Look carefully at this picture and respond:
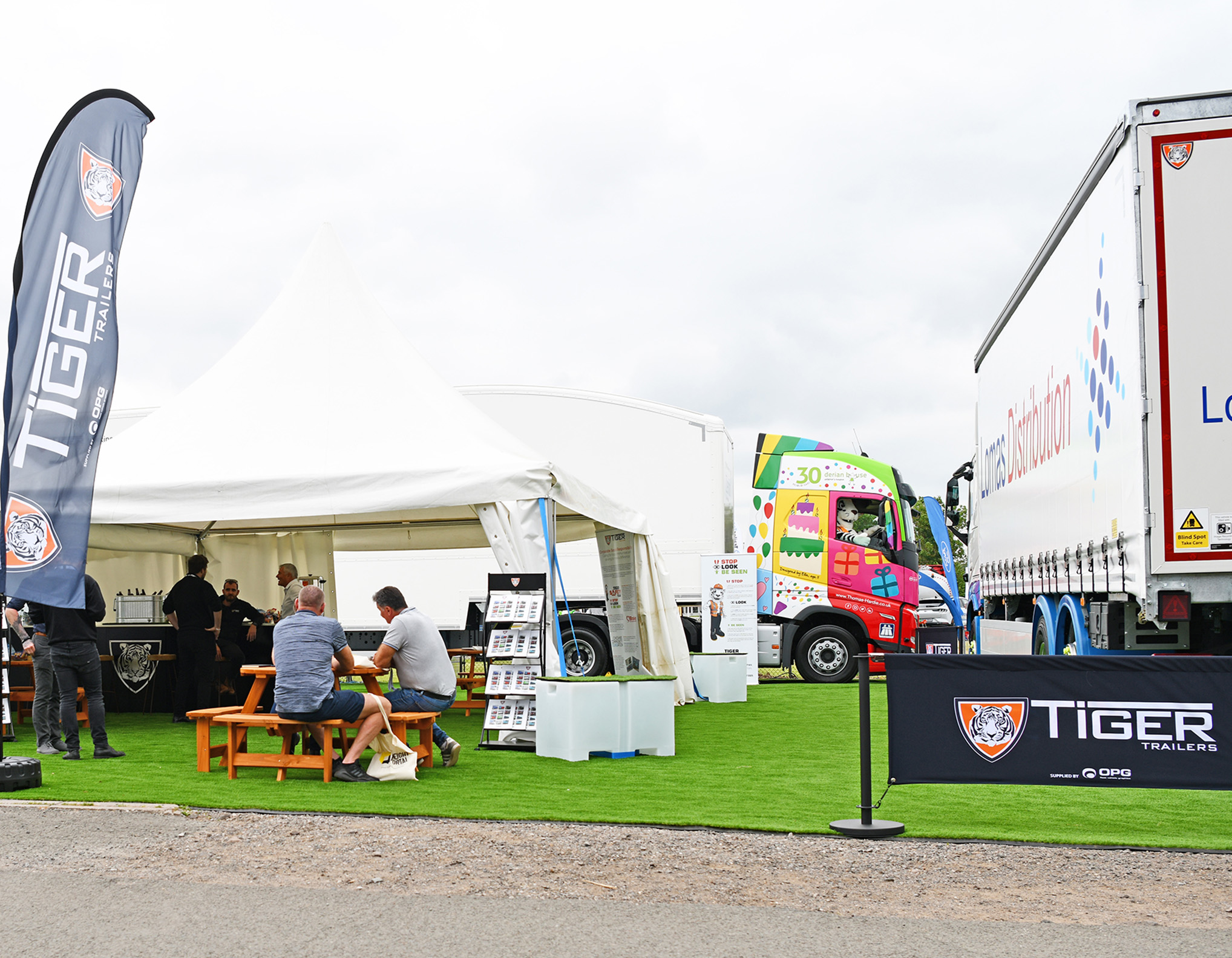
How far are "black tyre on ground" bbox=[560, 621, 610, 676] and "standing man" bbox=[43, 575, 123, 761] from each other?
289 inches

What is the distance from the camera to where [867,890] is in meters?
4.44

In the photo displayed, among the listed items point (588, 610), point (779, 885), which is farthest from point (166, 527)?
point (779, 885)

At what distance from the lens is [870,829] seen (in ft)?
17.7

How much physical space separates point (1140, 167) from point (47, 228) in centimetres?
643

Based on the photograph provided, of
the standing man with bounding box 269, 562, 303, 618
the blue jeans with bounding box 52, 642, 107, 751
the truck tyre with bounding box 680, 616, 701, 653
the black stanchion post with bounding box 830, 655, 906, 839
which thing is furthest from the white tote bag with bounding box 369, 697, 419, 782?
the truck tyre with bounding box 680, 616, 701, 653

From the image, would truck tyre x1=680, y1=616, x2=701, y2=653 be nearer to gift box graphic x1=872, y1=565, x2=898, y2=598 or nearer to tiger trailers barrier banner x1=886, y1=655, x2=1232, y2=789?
gift box graphic x1=872, y1=565, x2=898, y2=598

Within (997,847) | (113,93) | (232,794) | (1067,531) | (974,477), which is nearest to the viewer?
(997,847)

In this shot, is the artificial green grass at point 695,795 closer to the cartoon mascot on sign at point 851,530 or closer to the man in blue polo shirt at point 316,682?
the man in blue polo shirt at point 316,682

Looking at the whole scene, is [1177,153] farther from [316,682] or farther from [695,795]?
[316,682]

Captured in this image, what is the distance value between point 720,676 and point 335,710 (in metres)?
6.55

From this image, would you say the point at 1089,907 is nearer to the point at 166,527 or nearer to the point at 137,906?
the point at 137,906

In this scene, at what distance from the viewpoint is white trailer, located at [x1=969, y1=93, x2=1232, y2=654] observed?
6484 mm

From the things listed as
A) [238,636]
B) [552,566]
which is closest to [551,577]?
[552,566]

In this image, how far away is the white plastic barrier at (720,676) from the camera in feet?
42.4
